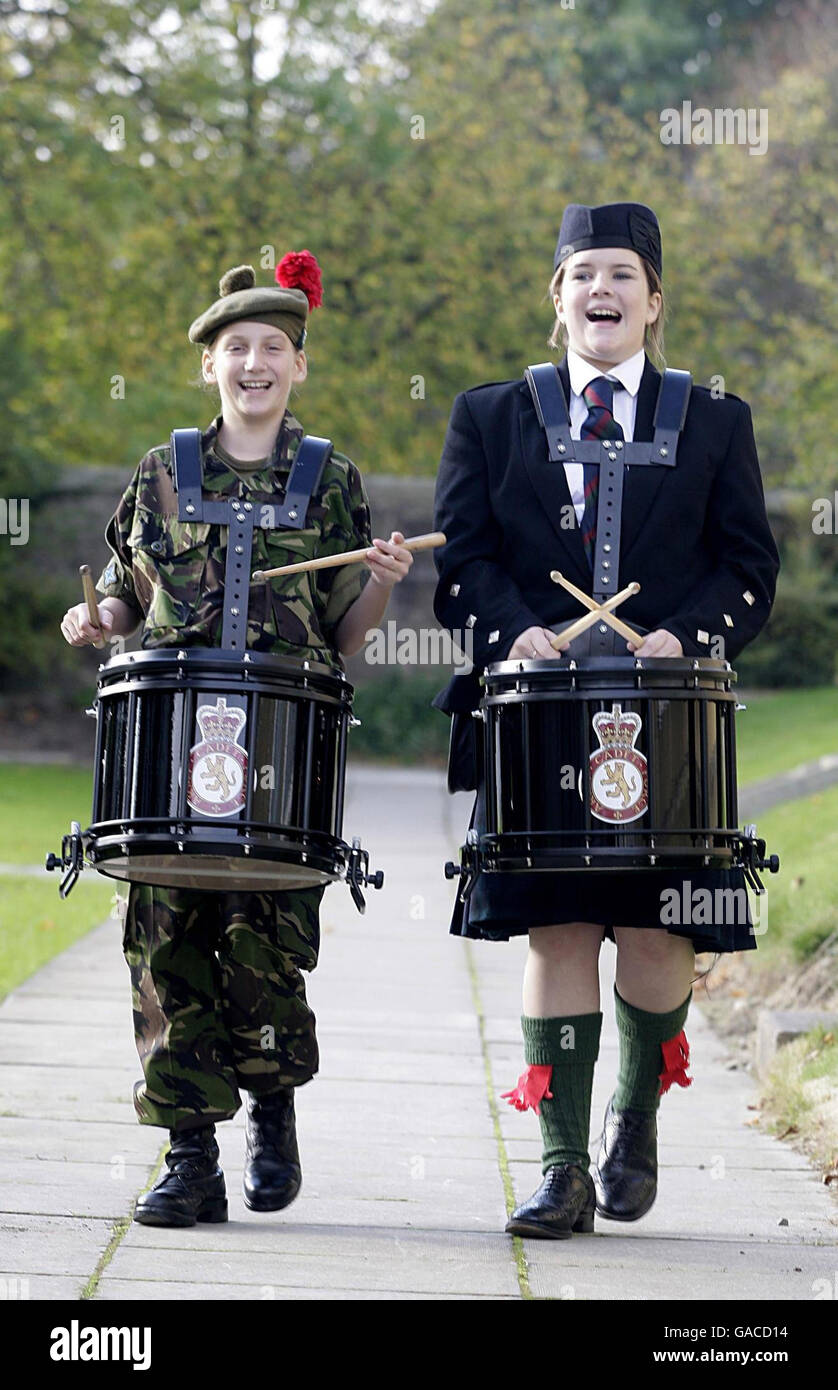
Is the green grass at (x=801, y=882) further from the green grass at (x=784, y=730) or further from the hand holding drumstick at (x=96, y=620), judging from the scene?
the hand holding drumstick at (x=96, y=620)

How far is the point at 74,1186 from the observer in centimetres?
445

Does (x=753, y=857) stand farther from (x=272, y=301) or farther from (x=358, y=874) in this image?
(x=272, y=301)

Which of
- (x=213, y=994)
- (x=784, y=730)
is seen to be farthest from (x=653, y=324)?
(x=784, y=730)

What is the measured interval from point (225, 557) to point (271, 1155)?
137cm

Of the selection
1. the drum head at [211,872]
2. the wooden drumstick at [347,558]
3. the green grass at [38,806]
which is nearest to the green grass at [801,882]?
the drum head at [211,872]

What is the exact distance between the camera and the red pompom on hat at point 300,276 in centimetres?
451

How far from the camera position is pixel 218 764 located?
391 cm

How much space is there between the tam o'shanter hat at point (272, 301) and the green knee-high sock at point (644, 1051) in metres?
1.75

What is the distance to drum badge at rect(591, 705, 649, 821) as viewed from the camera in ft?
12.6

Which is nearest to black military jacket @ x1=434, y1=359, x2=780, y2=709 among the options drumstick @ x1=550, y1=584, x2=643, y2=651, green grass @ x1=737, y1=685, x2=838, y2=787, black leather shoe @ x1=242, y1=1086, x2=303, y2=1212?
drumstick @ x1=550, y1=584, x2=643, y2=651

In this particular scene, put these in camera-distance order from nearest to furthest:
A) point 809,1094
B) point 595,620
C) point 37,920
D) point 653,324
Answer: point 595,620
point 653,324
point 809,1094
point 37,920

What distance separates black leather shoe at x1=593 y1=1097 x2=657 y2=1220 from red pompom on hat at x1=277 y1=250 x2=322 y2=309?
2.06m

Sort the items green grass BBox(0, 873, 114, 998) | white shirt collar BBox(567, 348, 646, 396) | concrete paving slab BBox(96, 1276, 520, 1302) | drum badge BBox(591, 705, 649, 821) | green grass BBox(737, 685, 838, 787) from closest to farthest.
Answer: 1. concrete paving slab BBox(96, 1276, 520, 1302)
2. drum badge BBox(591, 705, 649, 821)
3. white shirt collar BBox(567, 348, 646, 396)
4. green grass BBox(0, 873, 114, 998)
5. green grass BBox(737, 685, 838, 787)

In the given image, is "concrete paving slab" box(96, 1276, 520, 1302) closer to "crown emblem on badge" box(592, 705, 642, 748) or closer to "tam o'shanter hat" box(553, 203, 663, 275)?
"crown emblem on badge" box(592, 705, 642, 748)
